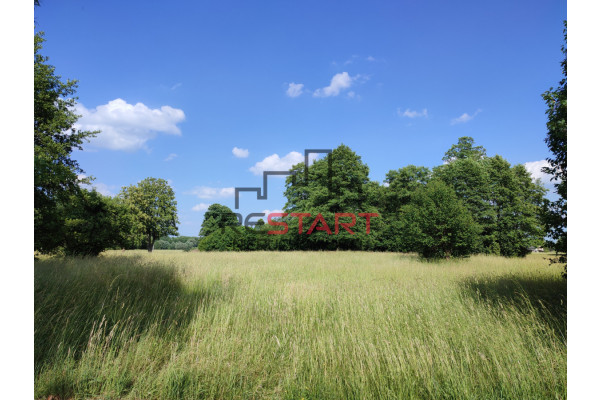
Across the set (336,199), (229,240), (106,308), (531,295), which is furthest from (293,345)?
(229,240)

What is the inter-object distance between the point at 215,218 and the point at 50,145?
3832 centimetres

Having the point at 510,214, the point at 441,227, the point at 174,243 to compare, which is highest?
the point at 510,214

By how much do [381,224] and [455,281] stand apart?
866 inches

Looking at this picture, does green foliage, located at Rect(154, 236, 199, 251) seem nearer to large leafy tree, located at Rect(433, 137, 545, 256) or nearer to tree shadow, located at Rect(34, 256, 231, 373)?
large leafy tree, located at Rect(433, 137, 545, 256)

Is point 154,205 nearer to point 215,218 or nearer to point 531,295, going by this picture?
→ point 215,218

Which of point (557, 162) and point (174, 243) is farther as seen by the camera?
point (174, 243)

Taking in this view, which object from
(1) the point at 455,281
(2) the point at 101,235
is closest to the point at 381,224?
(1) the point at 455,281

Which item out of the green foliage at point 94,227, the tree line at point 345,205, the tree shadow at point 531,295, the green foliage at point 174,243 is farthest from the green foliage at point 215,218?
the tree shadow at point 531,295

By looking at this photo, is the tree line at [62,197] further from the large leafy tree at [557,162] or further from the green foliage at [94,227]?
the large leafy tree at [557,162]

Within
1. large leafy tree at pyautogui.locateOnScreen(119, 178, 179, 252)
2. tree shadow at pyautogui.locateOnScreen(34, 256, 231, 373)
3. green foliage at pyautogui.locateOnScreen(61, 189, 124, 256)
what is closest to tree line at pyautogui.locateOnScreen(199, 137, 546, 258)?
large leafy tree at pyautogui.locateOnScreen(119, 178, 179, 252)

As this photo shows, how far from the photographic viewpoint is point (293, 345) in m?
4.17

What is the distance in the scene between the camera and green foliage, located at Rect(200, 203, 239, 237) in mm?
45062
